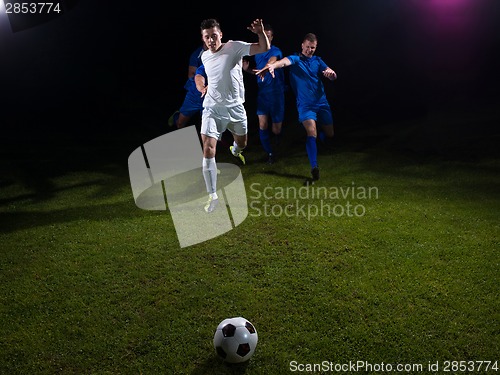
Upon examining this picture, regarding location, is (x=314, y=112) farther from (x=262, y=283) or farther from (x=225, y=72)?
(x=262, y=283)

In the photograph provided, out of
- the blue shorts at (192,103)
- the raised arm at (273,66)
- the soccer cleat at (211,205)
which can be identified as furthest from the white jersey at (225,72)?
the blue shorts at (192,103)

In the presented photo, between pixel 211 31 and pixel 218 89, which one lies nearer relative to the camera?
pixel 211 31

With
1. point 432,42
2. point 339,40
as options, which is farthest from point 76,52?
point 432,42

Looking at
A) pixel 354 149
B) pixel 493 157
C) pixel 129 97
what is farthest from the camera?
pixel 129 97

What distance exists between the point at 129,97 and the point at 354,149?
718cm

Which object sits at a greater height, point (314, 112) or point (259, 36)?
point (259, 36)

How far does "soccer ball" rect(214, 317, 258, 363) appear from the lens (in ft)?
8.57

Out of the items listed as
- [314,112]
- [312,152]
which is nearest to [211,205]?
[312,152]

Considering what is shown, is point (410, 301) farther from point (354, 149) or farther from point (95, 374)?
point (354, 149)

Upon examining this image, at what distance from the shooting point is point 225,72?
4.75m

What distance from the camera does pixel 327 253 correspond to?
394 centimetres

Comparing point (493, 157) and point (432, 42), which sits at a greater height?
point (432, 42)

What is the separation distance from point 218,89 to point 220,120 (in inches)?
14.2

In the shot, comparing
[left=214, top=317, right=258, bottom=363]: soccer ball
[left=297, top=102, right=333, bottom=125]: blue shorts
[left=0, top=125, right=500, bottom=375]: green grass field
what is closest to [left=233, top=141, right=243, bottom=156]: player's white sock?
[left=0, top=125, right=500, bottom=375]: green grass field
